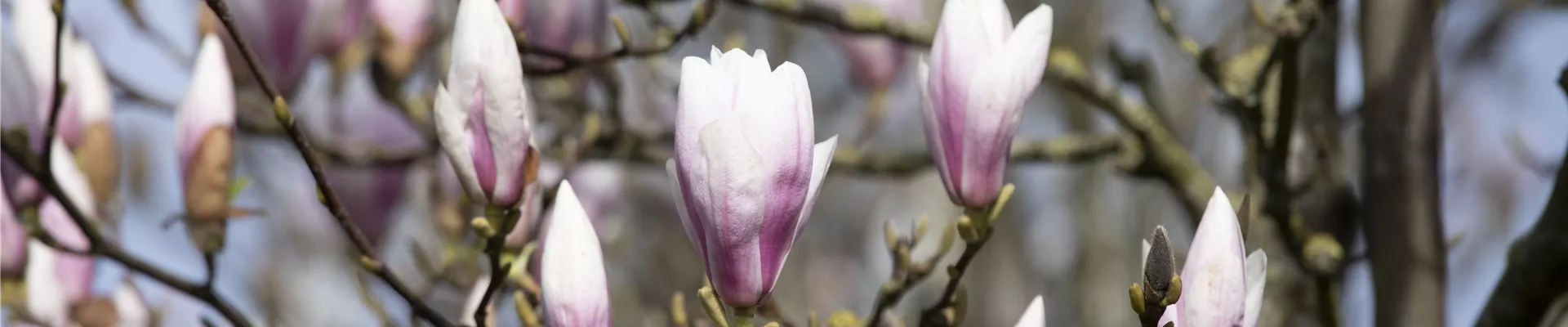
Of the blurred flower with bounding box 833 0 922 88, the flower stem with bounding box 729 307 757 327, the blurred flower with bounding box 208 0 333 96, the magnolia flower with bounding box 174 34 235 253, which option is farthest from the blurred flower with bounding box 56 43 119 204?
the blurred flower with bounding box 833 0 922 88

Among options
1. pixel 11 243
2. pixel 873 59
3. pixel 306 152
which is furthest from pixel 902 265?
pixel 873 59

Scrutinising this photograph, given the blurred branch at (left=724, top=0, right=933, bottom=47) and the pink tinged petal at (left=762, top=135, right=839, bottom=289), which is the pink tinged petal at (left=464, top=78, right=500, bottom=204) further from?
the blurred branch at (left=724, top=0, right=933, bottom=47)

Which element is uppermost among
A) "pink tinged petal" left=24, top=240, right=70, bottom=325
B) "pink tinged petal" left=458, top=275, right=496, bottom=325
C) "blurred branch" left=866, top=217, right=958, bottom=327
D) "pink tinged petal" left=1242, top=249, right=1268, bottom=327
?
"pink tinged petal" left=1242, top=249, right=1268, bottom=327

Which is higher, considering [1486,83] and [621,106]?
[621,106]

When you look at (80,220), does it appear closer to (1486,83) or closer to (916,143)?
(1486,83)

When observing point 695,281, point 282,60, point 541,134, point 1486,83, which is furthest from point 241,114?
point 1486,83

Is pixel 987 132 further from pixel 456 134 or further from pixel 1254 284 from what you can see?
pixel 456 134
